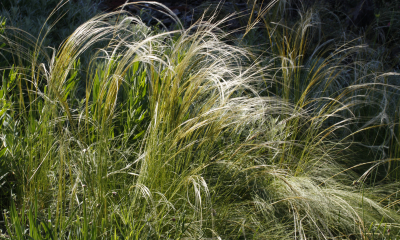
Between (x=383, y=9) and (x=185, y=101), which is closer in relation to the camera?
(x=185, y=101)

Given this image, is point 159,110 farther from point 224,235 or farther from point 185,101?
point 224,235

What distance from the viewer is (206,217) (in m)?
1.79

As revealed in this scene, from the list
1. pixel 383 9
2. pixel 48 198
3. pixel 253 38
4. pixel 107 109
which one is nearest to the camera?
pixel 107 109

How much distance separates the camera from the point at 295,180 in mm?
2066

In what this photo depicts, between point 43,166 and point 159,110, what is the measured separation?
2.07ft

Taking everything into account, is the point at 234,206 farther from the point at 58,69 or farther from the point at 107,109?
the point at 58,69

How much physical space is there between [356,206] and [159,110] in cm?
113

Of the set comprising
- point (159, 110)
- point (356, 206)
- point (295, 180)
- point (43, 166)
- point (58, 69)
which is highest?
point (58, 69)

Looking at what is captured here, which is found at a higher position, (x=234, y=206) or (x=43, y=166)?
(x=43, y=166)

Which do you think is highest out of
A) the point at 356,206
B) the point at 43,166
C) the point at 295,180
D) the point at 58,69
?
the point at 58,69

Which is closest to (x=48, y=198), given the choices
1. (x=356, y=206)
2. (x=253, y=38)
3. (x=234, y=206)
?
(x=234, y=206)

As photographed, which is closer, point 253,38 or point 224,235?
point 224,235

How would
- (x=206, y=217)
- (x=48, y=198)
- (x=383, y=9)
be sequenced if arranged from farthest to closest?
(x=383, y=9), (x=48, y=198), (x=206, y=217)

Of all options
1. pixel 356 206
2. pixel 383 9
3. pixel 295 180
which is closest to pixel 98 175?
pixel 295 180
